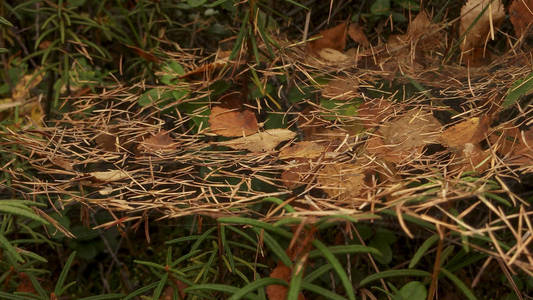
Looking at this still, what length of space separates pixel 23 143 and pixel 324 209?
660mm

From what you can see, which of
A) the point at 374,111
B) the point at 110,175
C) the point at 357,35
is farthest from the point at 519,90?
the point at 110,175

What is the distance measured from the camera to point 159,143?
0.98 metres

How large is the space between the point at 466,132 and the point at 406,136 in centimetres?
11

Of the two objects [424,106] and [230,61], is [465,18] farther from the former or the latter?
[230,61]

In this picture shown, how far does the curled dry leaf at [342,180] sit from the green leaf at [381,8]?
2.75ft

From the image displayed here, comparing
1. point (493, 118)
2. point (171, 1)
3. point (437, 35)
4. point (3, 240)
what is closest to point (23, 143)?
point (3, 240)

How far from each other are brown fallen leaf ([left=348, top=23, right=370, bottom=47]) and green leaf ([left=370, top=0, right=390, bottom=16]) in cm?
7

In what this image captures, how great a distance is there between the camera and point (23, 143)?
941 millimetres

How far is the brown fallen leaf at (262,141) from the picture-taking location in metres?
0.91

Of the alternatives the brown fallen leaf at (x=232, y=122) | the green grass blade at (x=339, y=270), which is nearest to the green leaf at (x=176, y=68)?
the brown fallen leaf at (x=232, y=122)

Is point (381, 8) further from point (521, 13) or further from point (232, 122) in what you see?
point (232, 122)

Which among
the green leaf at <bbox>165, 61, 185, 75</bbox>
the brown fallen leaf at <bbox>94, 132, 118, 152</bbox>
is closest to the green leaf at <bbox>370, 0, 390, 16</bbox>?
the green leaf at <bbox>165, 61, 185, 75</bbox>

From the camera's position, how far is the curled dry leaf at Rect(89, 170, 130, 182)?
0.80 metres

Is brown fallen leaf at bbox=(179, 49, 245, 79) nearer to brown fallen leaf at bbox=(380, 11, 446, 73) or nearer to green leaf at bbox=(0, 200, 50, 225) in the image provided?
brown fallen leaf at bbox=(380, 11, 446, 73)
